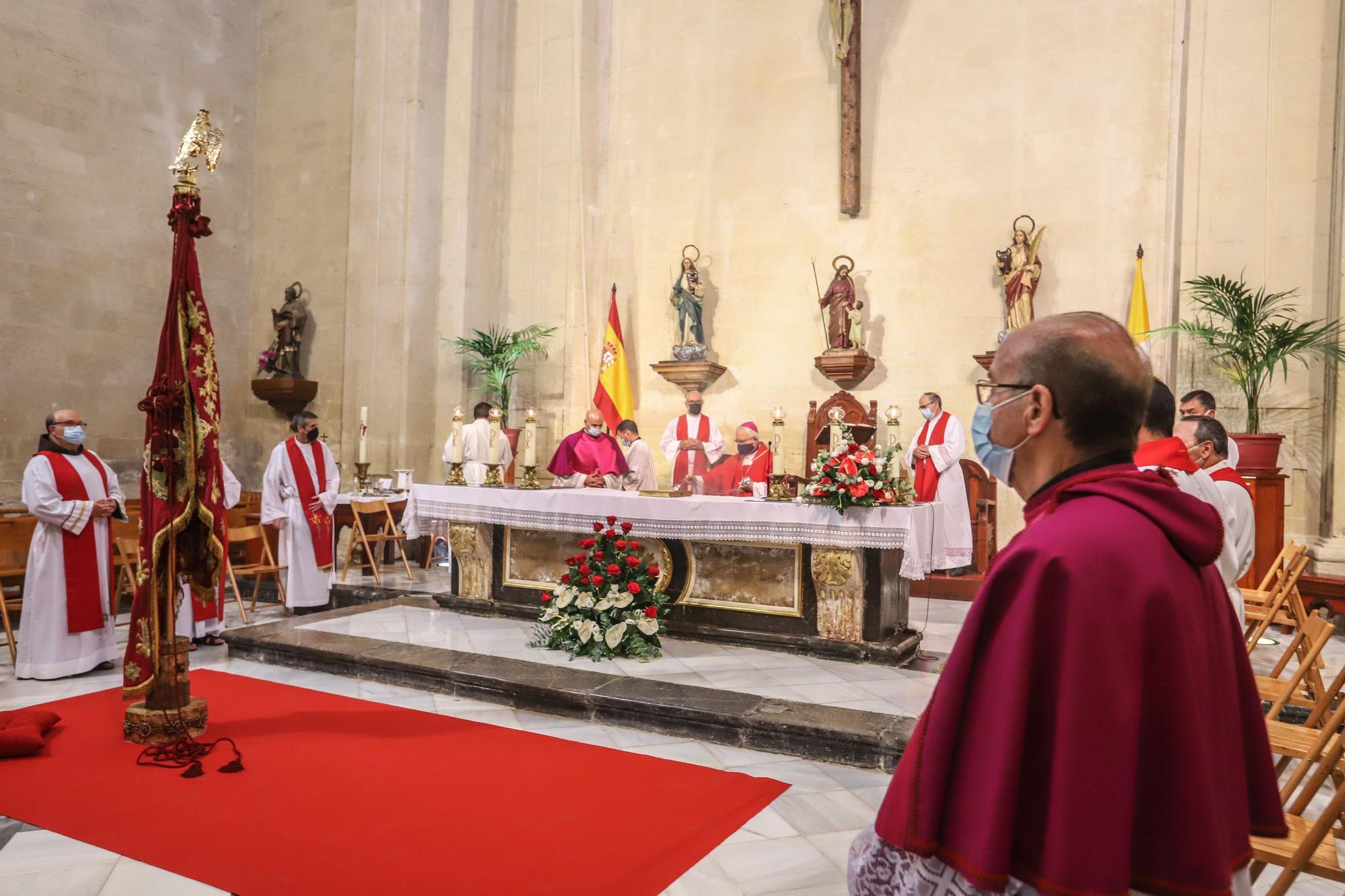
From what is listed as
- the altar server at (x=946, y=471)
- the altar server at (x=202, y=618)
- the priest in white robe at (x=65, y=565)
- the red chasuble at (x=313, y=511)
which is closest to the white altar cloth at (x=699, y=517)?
the red chasuble at (x=313, y=511)

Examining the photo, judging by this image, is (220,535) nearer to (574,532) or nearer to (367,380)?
(574,532)

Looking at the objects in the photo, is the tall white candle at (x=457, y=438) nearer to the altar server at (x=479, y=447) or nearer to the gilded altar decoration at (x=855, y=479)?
the altar server at (x=479, y=447)

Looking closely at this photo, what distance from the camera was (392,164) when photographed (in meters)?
11.6

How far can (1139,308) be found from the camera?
8836 mm

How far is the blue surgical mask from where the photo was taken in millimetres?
1561

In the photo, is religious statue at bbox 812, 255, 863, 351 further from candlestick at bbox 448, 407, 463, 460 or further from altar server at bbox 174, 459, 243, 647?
altar server at bbox 174, 459, 243, 647

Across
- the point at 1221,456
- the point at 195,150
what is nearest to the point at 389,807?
the point at 195,150

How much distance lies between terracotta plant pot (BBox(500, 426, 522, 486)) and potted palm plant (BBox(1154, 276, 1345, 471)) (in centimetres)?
705

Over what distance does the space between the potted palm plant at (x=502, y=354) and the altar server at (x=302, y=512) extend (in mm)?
2700

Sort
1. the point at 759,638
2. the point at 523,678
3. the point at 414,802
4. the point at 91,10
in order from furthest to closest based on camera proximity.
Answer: the point at 91,10 < the point at 759,638 < the point at 523,678 < the point at 414,802

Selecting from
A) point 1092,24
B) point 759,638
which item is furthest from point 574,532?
point 1092,24

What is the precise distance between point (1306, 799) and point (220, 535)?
4.43 metres

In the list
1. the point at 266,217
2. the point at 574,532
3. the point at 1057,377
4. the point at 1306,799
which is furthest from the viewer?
the point at 266,217

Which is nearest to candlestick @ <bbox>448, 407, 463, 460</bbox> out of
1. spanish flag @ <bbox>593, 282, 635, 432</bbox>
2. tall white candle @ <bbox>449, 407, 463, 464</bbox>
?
tall white candle @ <bbox>449, 407, 463, 464</bbox>
